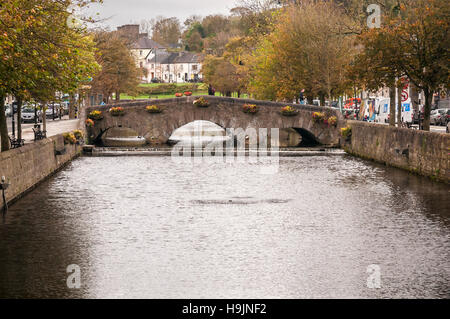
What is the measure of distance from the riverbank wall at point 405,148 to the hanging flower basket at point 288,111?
9.84 m

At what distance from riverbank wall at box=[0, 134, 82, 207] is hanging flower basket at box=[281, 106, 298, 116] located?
1942 centimetres

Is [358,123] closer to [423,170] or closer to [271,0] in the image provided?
[423,170]

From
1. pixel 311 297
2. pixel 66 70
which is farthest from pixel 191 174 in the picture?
pixel 311 297

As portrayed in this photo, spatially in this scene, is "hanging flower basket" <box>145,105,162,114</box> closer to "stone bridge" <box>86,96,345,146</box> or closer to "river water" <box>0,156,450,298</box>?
"stone bridge" <box>86,96,345,146</box>

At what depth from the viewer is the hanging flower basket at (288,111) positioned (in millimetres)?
52750

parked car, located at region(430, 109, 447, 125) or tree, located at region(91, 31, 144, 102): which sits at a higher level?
tree, located at region(91, 31, 144, 102)

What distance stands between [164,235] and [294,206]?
569 centimetres

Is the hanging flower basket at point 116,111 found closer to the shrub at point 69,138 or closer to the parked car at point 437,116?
the shrub at point 69,138

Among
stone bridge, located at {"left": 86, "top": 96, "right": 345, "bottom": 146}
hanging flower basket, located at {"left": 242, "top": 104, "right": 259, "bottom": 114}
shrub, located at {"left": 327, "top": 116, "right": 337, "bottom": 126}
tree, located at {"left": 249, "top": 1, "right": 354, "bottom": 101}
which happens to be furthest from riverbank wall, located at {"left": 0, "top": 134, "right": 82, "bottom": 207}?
tree, located at {"left": 249, "top": 1, "right": 354, "bottom": 101}

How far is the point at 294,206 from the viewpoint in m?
22.7

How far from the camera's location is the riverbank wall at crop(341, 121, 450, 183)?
2798cm

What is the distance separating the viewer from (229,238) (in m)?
17.6

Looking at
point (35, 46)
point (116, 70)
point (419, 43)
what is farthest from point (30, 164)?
point (116, 70)

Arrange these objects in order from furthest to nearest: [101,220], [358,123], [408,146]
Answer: [358,123] < [408,146] < [101,220]
